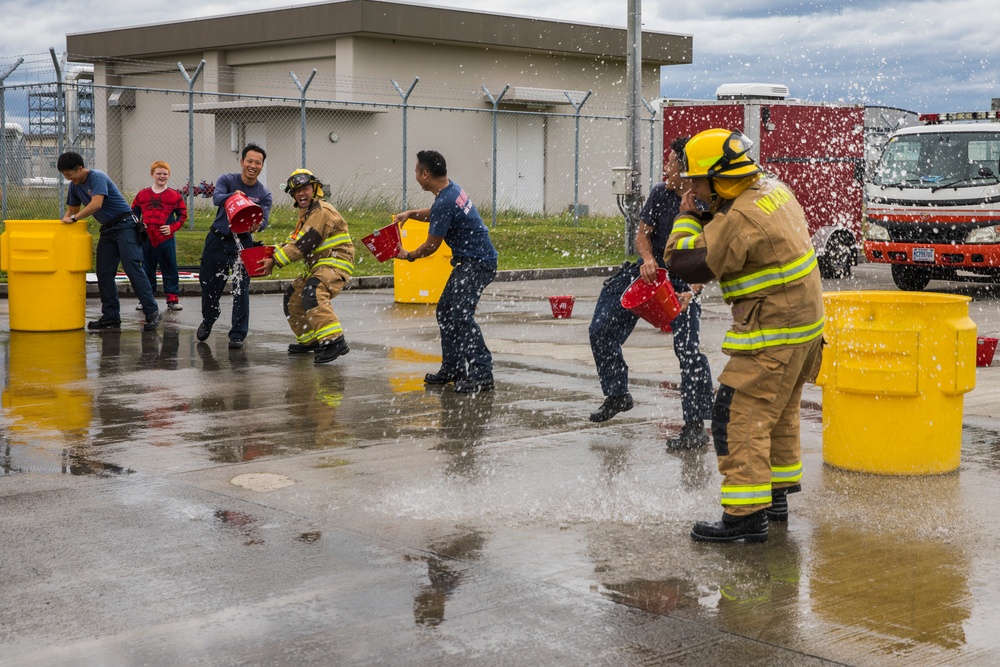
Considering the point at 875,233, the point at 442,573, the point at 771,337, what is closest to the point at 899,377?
the point at 771,337

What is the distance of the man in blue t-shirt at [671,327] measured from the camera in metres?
7.13

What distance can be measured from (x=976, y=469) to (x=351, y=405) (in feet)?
13.1

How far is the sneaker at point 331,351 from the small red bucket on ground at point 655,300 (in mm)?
4313

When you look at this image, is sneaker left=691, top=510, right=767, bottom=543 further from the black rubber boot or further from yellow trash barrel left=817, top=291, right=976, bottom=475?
yellow trash barrel left=817, top=291, right=976, bottom=475

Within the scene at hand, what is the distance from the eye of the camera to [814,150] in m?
21.9

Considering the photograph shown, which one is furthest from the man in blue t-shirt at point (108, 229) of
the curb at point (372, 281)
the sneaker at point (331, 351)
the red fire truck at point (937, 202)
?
the red fire truck at point (937, 202)

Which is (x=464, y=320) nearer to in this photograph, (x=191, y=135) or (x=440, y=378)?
(x=440, y=378)

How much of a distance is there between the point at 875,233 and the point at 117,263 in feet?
34.4

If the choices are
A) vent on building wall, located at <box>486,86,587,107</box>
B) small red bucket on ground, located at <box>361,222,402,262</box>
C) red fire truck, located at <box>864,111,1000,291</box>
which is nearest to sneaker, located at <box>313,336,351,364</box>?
small red bucket on ground, located at <box>361,222,402,262</box>

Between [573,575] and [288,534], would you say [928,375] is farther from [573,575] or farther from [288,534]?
[288,534]

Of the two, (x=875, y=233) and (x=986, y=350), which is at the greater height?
(x=875, y=233)

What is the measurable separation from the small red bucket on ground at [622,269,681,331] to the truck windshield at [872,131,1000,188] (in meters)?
11.9

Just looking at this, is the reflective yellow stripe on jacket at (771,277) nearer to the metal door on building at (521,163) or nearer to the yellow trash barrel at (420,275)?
the yellow trash barrel at (420,275)

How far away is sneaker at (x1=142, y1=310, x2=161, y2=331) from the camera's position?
1295cm
